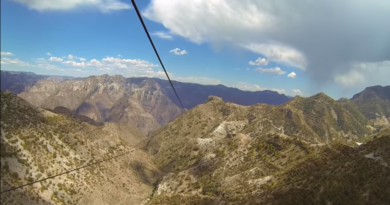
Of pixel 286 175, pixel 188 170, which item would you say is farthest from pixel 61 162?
pixel 286 175

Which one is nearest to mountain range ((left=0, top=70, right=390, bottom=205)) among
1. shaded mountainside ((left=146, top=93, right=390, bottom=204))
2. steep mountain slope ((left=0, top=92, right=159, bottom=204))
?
shaded mountainside ((left=146, top=93, right=390, bottom=204))

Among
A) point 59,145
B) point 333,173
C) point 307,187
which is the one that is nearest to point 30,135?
point 59,145

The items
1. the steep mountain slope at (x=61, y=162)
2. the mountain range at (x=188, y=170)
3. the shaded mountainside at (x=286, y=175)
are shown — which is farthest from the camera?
the steep mountain slope at (x=61, y=162)

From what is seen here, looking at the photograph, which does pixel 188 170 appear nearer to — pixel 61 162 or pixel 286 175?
pixel 61 162

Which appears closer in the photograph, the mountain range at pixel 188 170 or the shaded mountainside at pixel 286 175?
the shaded mountainside at pixel 286 175

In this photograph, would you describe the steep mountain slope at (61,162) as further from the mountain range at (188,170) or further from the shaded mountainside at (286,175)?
the shaded mountainside at (286,175)

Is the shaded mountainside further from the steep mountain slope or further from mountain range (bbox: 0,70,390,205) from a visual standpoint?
the steep mountain slope

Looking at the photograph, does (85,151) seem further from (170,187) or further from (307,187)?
(307,187)

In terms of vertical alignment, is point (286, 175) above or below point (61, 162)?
above

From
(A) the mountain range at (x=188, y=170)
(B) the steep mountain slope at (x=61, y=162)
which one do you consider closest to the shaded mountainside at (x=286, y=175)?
(A) the mountain range at (x=188, y=170)
